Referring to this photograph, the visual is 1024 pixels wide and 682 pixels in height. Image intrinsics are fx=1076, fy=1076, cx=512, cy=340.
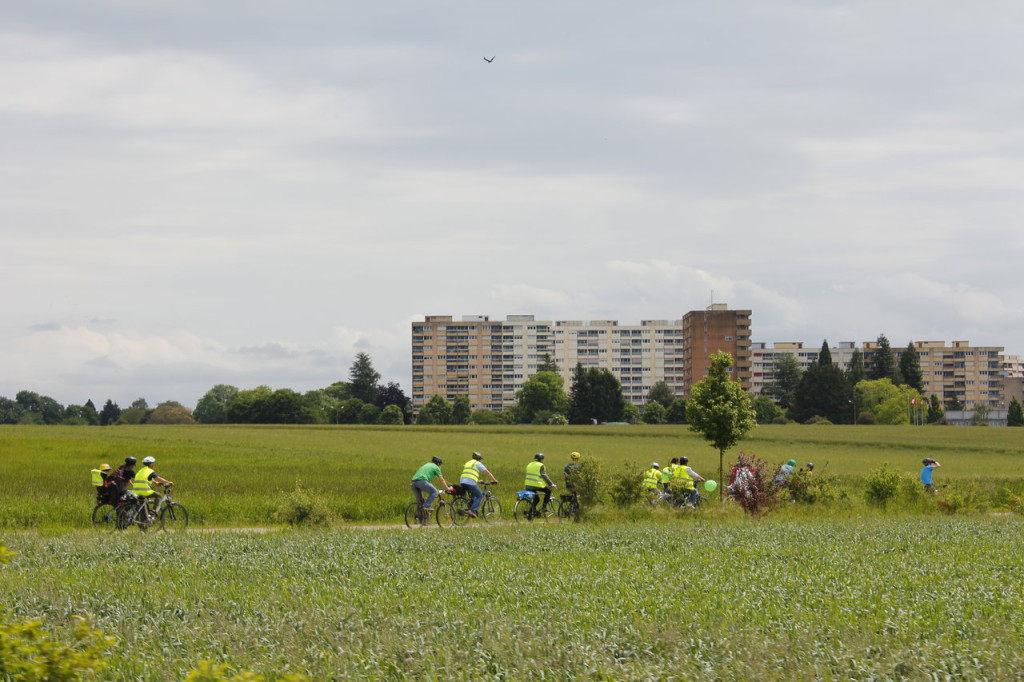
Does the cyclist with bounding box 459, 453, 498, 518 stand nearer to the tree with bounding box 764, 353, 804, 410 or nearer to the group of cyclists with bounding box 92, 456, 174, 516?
the group of cyclists with bounding box 92, 456, 174, 516

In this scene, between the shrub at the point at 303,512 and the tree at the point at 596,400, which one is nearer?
the shrub at the point at 303,512

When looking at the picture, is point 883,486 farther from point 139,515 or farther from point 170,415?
point 170,415

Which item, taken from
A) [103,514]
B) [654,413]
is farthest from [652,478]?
[654,413]

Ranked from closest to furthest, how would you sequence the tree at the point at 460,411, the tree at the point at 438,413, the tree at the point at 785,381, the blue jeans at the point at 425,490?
1. the blue jeans at the point at 425,490
2. the tree at the point at 438,413
3. the tree at the point at 460,411
4. the tree at the point at 785,381

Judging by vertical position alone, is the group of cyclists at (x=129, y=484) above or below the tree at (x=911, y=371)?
below

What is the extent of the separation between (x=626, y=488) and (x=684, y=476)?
199cm

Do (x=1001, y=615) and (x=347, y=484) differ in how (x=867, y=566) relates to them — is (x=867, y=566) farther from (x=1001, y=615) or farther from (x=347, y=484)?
(x=347, y=484)

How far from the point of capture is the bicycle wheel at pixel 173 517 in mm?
Answer: 26188

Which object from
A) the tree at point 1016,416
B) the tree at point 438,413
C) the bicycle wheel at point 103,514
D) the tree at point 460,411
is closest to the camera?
the bicycle wheel at point 103,514

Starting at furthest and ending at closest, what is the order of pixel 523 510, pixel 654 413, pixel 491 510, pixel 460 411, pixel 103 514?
pixel 654 413 → pixel 460 411 → pixel 523 510 → pixel 491 510 → pixel 103 514

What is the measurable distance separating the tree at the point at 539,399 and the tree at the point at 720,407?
137 metres

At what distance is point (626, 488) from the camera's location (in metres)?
28.6

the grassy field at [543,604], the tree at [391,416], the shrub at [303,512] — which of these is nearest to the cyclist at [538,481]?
the shrub at [303,512]

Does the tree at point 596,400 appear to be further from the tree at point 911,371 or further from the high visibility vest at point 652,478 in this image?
the high visibility vest at point 652,478
